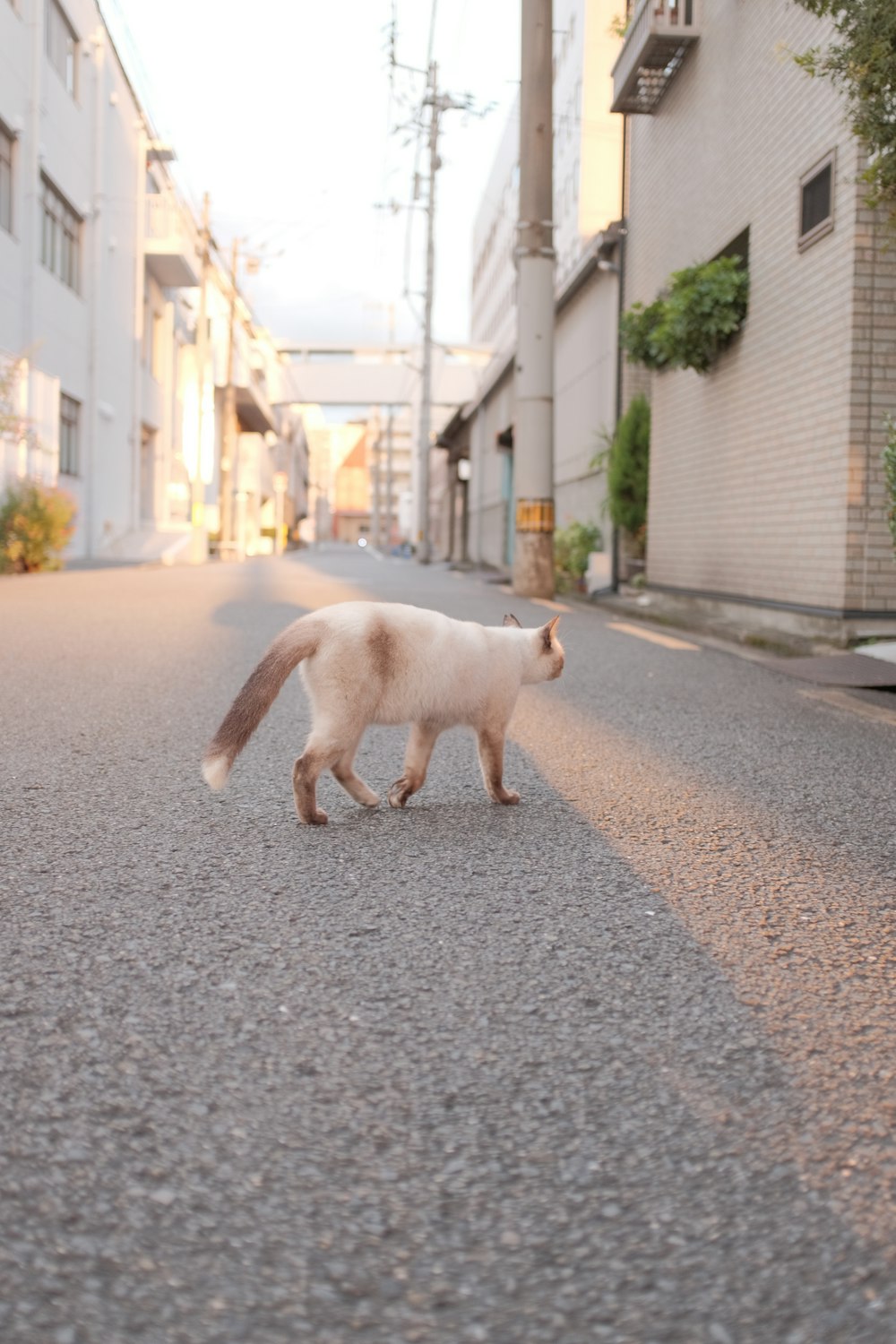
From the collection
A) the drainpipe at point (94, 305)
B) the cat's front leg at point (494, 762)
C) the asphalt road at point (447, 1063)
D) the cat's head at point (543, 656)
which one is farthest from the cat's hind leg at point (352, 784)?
the drainpipe at point (94, 305)

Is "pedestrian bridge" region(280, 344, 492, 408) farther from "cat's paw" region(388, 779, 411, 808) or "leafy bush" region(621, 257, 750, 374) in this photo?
"cat's paw" region(388, 779, 411, 808)

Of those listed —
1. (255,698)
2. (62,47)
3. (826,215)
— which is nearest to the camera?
(255,698)

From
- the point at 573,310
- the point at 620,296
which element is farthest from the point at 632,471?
the point at 573,310

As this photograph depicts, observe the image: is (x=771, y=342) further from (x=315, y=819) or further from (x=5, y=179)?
(x=5, y=179)

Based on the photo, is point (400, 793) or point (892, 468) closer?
point (400, 793)

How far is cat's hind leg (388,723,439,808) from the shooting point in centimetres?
388

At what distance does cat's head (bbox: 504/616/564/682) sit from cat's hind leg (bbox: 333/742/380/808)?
658 millimetres

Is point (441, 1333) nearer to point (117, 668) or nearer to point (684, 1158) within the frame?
point (684, 1158)

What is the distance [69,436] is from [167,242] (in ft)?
30.8

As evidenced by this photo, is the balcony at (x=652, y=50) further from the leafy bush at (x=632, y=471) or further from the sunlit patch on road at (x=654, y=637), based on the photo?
the sunlit patch on road at (x=654, y=637)

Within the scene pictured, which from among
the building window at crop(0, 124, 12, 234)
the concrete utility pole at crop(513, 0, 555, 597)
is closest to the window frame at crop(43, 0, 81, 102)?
the building window at crop(0, 124, 12, 234)

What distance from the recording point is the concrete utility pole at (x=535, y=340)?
15086 mm

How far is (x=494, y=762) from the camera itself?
3928 millimetres

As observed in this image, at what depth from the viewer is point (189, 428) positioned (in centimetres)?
4262
